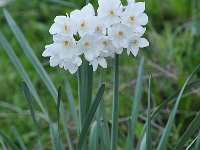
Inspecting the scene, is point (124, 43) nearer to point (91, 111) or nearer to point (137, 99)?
point (91, 111)

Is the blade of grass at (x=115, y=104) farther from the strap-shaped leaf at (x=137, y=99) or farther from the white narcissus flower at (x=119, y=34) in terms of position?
the strap-shaped leaf at (x=137, y=99)

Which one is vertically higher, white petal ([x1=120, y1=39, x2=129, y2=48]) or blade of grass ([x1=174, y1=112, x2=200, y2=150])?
white petal ([x1=120, y1=39, x2=129, y2=48])

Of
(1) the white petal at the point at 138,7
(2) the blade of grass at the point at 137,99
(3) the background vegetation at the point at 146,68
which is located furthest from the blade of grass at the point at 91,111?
(3) the background vegetation at the point at 146,68

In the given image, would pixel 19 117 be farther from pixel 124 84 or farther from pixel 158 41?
pixel 158 41

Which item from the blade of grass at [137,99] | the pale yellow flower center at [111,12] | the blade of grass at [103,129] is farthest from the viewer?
the blade of grass at [137,99]

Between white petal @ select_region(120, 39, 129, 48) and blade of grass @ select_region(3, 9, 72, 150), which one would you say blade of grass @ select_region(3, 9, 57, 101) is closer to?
blade of grass @ select_region(3, 9, 72, 150)

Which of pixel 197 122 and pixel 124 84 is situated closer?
pixel 197 122

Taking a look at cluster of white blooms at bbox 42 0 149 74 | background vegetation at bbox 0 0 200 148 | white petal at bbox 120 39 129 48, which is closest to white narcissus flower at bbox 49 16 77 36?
cluster of white blooms at bbox 42 0 149 74

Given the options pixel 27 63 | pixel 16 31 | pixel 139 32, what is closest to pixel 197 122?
pixel 139 32
